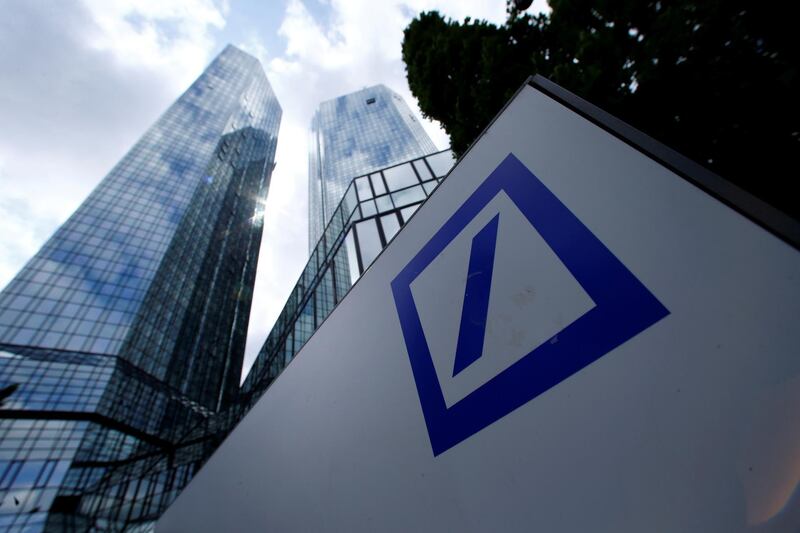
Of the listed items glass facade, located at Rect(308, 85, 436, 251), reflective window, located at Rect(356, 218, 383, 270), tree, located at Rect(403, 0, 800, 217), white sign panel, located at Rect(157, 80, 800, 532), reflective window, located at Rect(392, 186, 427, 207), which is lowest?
white sign panel, located at Rect(157, 80, 800, 532)

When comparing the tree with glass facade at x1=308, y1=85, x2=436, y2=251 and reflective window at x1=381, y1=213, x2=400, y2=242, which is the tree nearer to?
reflective window at x1=381, y1=213, x2=400, y2=242

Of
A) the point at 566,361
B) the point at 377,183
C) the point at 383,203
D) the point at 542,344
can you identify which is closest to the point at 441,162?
the point at 377,183

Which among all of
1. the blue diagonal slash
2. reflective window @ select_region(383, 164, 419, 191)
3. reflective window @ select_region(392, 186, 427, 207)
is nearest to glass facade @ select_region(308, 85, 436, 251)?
reflective window @ select_region(383, 164, 419, 191)

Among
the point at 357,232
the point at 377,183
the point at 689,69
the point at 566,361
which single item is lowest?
the point at 566,361

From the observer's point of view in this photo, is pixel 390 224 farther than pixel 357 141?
No

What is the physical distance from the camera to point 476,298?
92.7 inches

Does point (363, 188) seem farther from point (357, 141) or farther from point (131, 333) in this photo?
point (357, 141)

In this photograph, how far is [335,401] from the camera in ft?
11.3

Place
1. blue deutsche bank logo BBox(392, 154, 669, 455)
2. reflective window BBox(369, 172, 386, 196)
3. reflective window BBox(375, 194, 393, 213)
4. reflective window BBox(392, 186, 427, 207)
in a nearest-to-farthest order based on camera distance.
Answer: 1. blue deutsche bank logo BBox(392, 154, 669, 455)
2. reflective window BBox(392, 186, 427, 207)
3. reflective window BBox(375, 194, 393, 213)
4. reflective window BBox(369, 172, 386, 196)

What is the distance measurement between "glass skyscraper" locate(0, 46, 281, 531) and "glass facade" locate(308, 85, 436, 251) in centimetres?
2216

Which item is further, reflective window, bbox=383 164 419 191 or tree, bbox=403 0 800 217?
reflective window, bbox=383 164 419 191

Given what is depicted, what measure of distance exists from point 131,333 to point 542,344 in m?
56.2

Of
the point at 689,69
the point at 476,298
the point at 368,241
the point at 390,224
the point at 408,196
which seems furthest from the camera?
the point at 408,196

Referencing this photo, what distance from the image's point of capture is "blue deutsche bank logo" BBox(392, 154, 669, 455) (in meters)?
1.65
